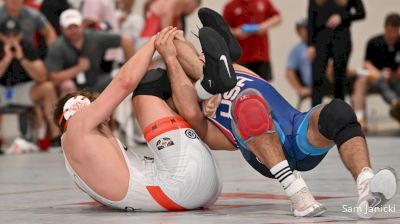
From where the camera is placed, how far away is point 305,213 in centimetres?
502

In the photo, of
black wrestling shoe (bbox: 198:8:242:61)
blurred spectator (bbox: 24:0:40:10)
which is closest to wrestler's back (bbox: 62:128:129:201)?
black wrestling shoe (bbox: 198:8:242:61)

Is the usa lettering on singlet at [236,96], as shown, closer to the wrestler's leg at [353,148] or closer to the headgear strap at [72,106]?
the wrestler's leg at [353,148]

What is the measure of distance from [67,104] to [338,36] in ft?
22.2

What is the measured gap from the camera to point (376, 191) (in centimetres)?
484

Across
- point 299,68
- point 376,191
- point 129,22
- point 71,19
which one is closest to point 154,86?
point 376,191

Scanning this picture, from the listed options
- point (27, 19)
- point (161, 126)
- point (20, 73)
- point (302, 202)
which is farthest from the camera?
point (27, 19)

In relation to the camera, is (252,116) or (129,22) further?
(129,22)

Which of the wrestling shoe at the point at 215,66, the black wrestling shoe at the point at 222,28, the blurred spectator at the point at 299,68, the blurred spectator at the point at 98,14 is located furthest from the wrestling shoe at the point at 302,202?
the blurred spectator at the point at 299,68

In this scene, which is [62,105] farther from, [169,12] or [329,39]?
[329,39]

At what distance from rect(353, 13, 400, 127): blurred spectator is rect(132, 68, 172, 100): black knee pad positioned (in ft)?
27.1

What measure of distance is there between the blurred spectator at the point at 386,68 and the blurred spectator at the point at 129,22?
9.72 ft

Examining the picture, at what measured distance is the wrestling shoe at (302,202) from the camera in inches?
197

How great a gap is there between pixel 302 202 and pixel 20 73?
296 inches

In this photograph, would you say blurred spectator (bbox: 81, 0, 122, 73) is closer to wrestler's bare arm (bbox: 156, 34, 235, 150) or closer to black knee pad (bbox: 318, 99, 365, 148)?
wrestler's bare arm (bbox: 156, 34, 235, 150)
